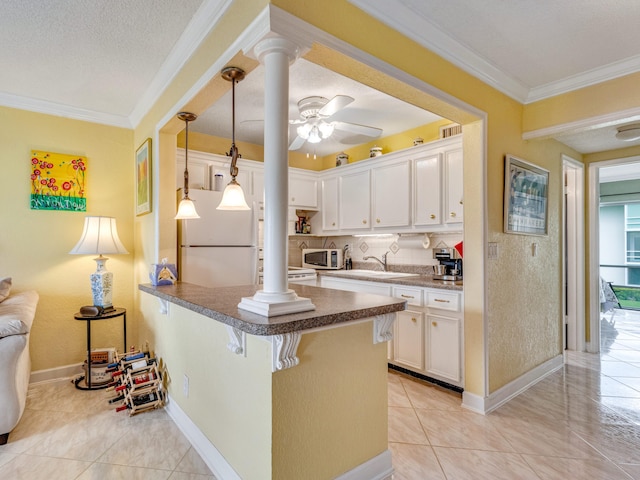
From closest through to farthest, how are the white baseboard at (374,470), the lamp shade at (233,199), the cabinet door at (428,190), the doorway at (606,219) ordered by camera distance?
the white baseboard at (374,470) → the lamp shade at (233,199) → the cabinet door at (428,190) → the doorway at (606,219)

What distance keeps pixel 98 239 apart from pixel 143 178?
64cm

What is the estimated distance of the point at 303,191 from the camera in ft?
14.5

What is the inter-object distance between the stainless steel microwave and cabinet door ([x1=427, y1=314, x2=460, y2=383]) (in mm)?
1631

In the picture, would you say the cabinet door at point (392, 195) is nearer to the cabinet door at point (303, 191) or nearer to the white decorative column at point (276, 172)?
the cabinet door at point (303, 191)

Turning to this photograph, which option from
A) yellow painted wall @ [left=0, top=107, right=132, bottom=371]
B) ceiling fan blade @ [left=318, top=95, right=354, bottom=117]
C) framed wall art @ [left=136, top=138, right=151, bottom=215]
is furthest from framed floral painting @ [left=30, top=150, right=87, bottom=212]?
ceiling fan blade @ [left=318, top=95, right=354, bottom=117]

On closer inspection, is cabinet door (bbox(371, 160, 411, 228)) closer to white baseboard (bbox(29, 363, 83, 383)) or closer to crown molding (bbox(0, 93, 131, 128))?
crown molding (bbox(0, 93, 131, 128))

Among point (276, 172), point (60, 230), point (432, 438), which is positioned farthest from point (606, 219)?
point (60, 230)

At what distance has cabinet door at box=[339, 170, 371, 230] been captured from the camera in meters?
3.95

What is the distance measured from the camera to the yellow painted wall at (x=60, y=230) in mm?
2900

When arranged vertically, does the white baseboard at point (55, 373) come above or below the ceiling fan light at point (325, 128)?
below

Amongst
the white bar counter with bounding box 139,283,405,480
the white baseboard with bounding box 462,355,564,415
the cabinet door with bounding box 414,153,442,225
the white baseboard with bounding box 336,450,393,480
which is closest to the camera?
the white bar counter with bounding box 139,283,405,480

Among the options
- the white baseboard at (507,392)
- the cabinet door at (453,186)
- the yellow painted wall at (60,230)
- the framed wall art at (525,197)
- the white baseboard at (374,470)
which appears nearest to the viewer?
the white baseboard at (374,470)

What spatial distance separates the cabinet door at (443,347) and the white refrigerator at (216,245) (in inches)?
64.3

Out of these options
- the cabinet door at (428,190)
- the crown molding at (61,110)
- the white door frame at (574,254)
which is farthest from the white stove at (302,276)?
the white door frame at (574,254)
